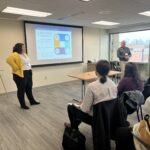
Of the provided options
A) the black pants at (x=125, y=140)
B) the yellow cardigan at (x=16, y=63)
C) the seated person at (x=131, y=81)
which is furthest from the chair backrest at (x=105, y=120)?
the yellow cardigan at (x=16, y=63)

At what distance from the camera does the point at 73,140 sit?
1996mm

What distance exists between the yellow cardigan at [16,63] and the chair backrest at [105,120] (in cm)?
231

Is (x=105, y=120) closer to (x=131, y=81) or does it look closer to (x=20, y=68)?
(x=131, y=81)

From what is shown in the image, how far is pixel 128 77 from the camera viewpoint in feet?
8.04

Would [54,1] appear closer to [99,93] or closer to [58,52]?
[99,93]

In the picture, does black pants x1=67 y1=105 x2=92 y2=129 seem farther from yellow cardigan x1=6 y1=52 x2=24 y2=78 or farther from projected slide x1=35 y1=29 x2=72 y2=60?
projected slide x1=35 y1=29 x2=72 y2=60

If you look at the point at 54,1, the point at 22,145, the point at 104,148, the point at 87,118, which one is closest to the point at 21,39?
the point at 54,1

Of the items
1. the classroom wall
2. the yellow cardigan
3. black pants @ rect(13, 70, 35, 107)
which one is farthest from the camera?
the classroom wall

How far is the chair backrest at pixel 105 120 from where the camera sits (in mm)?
1653

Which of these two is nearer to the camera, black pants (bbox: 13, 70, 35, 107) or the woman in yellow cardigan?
the woman in yellow cardigan

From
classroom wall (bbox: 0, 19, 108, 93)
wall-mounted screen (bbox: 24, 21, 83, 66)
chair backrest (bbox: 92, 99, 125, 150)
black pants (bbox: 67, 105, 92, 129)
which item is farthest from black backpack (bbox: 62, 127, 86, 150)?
wall-mounted screen (bbox: 24, 21, 83, 66)

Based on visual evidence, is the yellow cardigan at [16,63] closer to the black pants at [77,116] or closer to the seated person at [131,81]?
the black pants at [77,116]

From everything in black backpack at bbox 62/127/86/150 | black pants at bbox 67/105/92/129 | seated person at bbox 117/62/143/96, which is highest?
seated person at bbox 117/62/143/96

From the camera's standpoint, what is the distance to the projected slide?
5383mm
